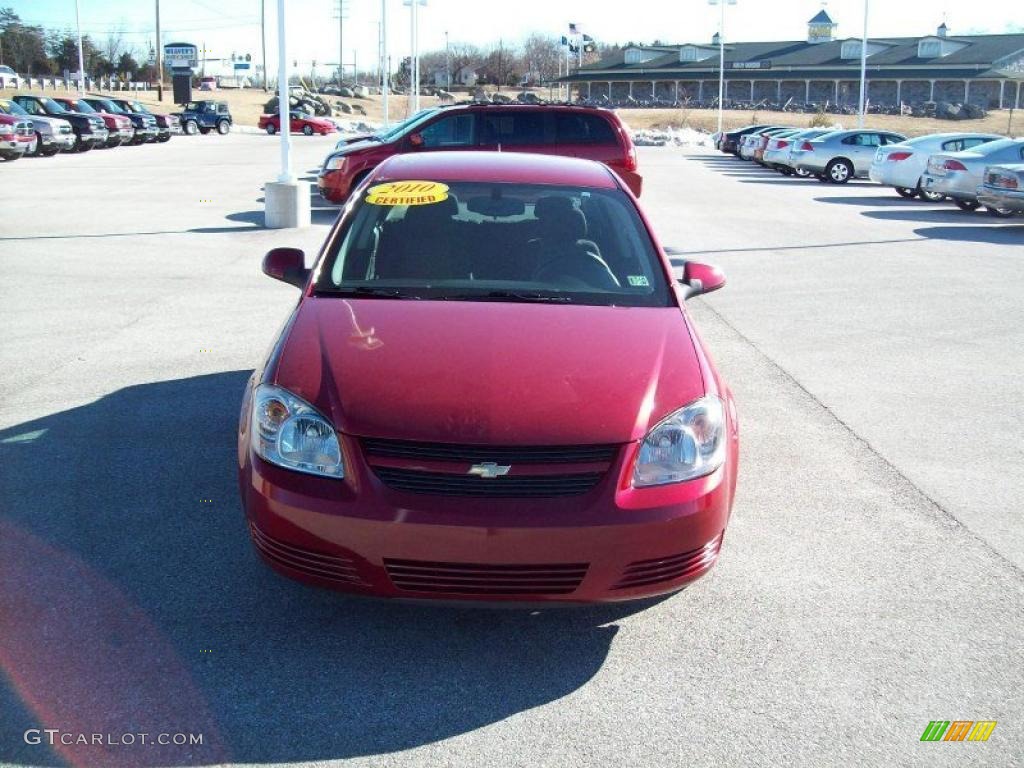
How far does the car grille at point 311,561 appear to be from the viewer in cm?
360

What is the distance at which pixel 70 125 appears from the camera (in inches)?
1341

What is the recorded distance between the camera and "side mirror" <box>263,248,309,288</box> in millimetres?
5325

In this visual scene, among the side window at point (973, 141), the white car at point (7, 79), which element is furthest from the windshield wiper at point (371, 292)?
the white car at point (7, 79)

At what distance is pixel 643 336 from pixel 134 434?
328cm

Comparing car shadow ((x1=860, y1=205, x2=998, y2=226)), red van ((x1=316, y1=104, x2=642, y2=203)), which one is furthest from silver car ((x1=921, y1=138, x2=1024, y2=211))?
red van ((x1=316, y1=104, x2=642, y2=203))

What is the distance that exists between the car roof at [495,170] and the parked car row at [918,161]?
15041 mm

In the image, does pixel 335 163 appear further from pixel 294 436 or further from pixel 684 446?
pixel 684 446

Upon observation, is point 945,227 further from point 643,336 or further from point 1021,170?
point 643,336

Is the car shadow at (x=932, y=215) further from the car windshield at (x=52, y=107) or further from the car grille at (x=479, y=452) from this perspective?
the car windshield at (x=52, y=107)

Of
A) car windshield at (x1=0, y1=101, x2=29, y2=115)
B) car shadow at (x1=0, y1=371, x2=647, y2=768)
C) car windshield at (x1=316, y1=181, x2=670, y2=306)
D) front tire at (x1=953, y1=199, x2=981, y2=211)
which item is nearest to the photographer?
car shadow at (x1=0, y1=371, x2=647, y2=768)

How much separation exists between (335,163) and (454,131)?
217 cm

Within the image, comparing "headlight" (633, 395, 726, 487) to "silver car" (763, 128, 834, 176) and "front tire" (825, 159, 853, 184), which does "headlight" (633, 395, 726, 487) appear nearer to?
"front tire" (825, 159, 853, 184)

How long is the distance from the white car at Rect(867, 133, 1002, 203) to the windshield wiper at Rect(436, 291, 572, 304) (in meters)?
22.0

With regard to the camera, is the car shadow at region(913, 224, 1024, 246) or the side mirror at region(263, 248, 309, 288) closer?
the side mirror at region(263, 248, 309, 288)
